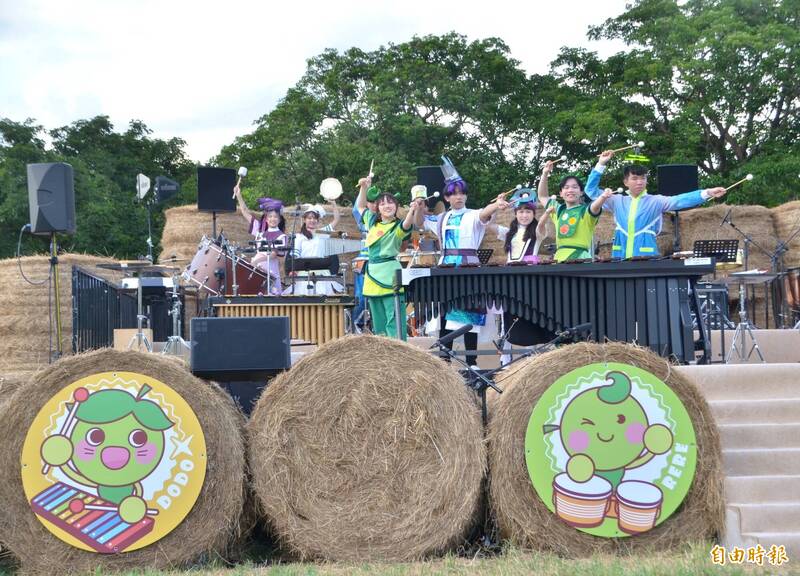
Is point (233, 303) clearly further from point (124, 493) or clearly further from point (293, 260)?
point (124, 493)

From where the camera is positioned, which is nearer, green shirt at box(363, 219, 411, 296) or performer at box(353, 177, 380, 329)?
green shirt at box(363, 219, 411, 296)

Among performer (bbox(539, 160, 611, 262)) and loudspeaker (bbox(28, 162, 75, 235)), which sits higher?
loudspeaker (bbox(28, 162, 75, 235))

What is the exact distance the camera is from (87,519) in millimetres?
6066

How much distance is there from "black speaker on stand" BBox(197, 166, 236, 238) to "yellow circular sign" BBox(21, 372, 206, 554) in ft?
31.0

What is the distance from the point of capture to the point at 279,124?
31.5 meters

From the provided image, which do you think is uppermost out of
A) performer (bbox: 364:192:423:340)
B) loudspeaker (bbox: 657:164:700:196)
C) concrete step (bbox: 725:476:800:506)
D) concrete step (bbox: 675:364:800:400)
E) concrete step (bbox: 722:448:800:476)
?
loudspeaker (bbox: 657:164:700:196)

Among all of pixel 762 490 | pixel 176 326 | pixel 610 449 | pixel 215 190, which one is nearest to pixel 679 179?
pixel 215 190

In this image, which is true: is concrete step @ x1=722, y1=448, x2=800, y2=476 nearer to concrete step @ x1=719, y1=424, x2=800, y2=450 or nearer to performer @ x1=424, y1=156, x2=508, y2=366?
concrete step @ x1=719, y1=424, x2=800, y2=450

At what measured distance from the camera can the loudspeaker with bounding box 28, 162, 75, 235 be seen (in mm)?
10555

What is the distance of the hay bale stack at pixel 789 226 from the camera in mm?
17562

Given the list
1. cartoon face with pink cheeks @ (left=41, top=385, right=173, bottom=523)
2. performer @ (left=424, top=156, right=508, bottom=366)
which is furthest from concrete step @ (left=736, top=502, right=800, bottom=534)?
performer @ (left=424, top=156, right=508, bottom=366)

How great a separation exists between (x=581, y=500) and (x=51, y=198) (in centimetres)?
695

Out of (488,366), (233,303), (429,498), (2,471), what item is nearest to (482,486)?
(429,498)

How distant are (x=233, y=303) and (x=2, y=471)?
5.71 meters
